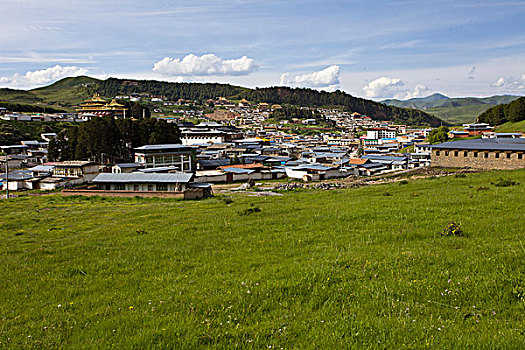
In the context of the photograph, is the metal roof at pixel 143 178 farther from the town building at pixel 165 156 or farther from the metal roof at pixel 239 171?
the metal roof at pixel 239 171

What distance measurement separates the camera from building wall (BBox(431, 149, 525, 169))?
126 feet

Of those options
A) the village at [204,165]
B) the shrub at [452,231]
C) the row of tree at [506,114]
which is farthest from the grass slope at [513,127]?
the shrub at [452,231]

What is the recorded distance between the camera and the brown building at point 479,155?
1513 inches

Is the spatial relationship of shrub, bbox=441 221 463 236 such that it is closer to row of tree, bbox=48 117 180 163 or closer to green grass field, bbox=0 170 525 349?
green grass field, bbox=0 170 525 349

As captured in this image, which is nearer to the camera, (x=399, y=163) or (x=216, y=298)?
(x=216, y=298)

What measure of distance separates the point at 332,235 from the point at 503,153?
36.1m

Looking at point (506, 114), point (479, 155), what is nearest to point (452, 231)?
point (479, 155)

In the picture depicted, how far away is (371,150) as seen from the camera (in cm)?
10294

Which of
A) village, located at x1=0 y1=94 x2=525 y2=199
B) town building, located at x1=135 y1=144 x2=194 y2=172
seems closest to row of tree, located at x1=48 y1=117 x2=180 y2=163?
village, located at x1=0 y1=94 x2=525 y2=199

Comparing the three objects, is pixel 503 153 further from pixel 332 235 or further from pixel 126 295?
pixel 126 295

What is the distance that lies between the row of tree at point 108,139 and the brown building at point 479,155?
48321 millimetres

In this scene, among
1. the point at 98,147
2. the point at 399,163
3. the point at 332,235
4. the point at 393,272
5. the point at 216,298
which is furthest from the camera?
the point at 399,163

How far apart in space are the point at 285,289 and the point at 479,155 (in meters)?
41.4

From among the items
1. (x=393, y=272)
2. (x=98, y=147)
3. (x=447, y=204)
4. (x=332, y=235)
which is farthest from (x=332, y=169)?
(x=393, y=272)
